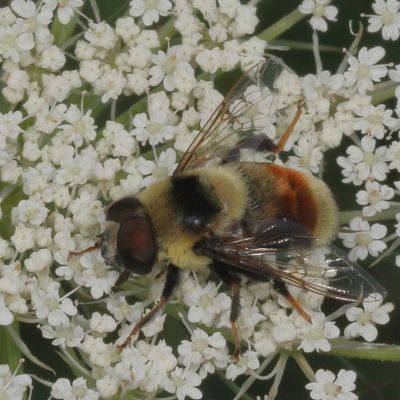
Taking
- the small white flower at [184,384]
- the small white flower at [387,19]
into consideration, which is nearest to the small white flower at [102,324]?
the small white flower at [184,384]

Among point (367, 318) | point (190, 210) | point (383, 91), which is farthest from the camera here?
point (383, 91)

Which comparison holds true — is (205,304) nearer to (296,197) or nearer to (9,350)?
(296,197)

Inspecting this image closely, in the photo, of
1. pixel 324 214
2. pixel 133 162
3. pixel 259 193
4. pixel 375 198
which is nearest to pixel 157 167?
pixel 133 162

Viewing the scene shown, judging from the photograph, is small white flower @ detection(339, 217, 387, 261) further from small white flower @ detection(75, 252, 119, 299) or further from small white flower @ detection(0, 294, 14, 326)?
small white flower @ detection(0, 294, 14, 326)

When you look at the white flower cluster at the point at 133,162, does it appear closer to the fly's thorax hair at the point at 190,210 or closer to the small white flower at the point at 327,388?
the small white flower at the point at 327,388

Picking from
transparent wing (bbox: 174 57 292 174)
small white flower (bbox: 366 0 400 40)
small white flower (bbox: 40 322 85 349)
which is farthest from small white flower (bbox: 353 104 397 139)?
small white flower (bbox: 40 322 85 349)
